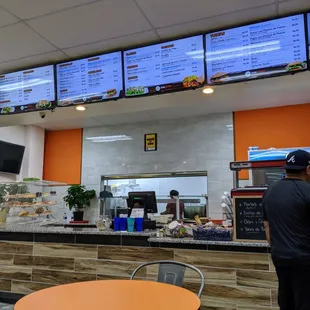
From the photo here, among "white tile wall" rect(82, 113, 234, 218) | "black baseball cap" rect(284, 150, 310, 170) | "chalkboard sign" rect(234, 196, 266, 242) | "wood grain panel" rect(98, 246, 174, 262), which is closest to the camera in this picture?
"black baseball cap" rect(284, 150, 310, 170)

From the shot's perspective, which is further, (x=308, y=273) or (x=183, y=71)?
(x=183, y=71)

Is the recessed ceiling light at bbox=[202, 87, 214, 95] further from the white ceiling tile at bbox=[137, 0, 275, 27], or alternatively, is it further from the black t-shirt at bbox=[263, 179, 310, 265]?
the black t-shirt at bbox=[263, 179, 310, 265]

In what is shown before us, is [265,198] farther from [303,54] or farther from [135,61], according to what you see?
[135,61]

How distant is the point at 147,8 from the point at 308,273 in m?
2.29

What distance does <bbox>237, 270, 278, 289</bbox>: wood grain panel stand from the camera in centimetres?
276

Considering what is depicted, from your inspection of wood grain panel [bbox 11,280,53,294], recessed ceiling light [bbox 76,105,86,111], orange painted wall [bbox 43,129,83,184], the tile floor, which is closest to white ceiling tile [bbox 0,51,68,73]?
recessed ceiling light [bbox 76,105,86,111]

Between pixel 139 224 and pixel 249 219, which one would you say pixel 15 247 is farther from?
pixel 249 219

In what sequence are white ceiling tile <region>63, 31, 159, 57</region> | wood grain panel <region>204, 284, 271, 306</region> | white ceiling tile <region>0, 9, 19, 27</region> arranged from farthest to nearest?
white ceiling tile <region>63, 31, 159, 57</region> → wood grain panel <region>204, 284, 271, 306</region> → white ceiling tile <region>0, 9, 19, 27</region>

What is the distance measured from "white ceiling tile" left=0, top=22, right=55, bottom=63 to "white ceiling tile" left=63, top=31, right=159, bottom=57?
9.9 inches

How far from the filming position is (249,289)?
9.24ft

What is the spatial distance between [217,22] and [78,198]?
4762 millimetres

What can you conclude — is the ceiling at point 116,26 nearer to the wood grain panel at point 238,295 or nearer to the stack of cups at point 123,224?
the stack of cups at point 123,224

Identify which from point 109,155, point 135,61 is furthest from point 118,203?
point 135,61

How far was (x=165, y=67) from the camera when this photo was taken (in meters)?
3.11
